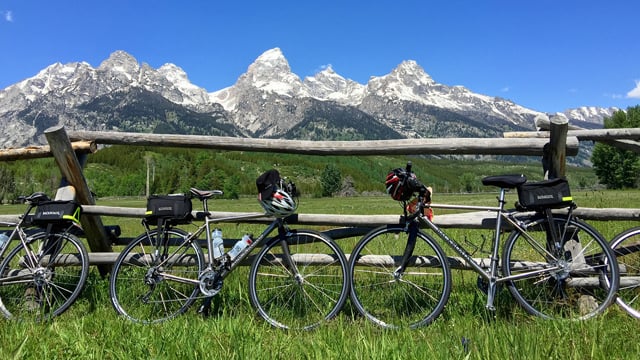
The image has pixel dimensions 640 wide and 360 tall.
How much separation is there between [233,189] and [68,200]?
122124mm

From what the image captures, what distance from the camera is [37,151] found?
18.1 feet

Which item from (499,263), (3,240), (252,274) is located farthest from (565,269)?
(3,240)

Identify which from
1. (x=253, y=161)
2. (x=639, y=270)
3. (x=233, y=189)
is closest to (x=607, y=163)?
(x=233, y=189)

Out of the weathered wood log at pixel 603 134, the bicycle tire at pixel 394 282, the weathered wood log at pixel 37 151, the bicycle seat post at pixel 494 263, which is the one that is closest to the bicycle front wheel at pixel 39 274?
the weathered wood log at pixel 37 151

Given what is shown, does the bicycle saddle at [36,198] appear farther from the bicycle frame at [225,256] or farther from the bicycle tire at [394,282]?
the bicycle tire at [394,282]

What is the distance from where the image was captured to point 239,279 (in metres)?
5.26

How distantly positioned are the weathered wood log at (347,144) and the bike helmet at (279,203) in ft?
3.04

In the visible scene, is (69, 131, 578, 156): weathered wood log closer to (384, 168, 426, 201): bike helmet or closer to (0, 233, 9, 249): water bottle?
(384, 168, 426, 201): bike helmet

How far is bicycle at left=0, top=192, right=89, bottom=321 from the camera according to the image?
15.8 feet

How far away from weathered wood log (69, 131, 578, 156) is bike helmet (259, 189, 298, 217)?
0.93 metres

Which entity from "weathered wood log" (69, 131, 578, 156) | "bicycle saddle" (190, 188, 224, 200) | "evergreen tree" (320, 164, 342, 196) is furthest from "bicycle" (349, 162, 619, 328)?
"evergreen tree" (320, 164, 342, 196)

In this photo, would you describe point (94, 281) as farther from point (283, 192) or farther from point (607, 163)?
point (607, 163)

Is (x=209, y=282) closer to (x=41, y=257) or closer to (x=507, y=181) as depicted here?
(x=41, y=257)

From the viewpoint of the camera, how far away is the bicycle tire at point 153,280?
4505mm
